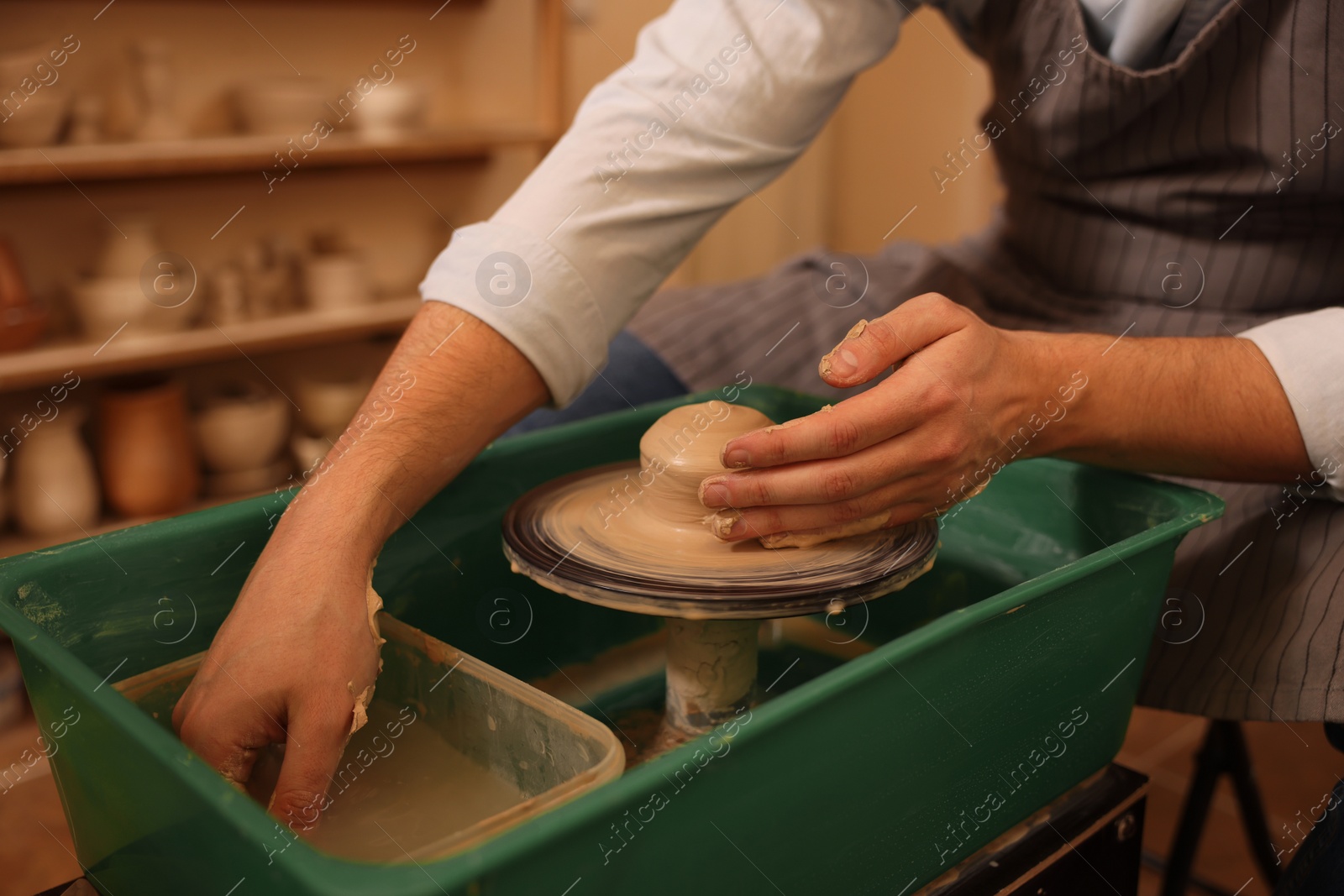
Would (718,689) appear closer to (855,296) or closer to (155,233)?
(855,296)

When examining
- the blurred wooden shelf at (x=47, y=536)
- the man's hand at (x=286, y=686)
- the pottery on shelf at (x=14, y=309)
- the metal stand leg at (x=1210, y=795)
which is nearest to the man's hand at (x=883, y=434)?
the man's hand at (x=286, y=686)

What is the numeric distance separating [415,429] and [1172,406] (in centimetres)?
50

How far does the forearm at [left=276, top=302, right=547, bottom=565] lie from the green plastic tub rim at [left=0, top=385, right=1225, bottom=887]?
0.34ft

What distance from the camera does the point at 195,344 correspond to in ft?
5.62

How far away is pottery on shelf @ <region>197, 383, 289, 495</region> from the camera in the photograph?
5.89 ft

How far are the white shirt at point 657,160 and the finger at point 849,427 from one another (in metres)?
0.23

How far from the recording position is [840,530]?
637 millimetres

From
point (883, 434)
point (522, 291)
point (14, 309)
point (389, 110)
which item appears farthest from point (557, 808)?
point (389, 110)

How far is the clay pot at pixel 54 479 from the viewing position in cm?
158

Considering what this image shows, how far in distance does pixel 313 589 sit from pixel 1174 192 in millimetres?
741

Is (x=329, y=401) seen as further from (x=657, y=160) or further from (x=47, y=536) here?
(x=657, y=160)

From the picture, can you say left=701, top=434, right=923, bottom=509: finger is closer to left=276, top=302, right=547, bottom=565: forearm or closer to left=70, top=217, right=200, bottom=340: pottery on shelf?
left=276, top=302, right=547, bottom=565: forearm

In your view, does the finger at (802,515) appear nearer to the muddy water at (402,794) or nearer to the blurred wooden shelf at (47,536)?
the muddy water at (402,794)

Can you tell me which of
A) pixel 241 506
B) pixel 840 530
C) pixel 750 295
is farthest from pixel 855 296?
pixel 241 506
